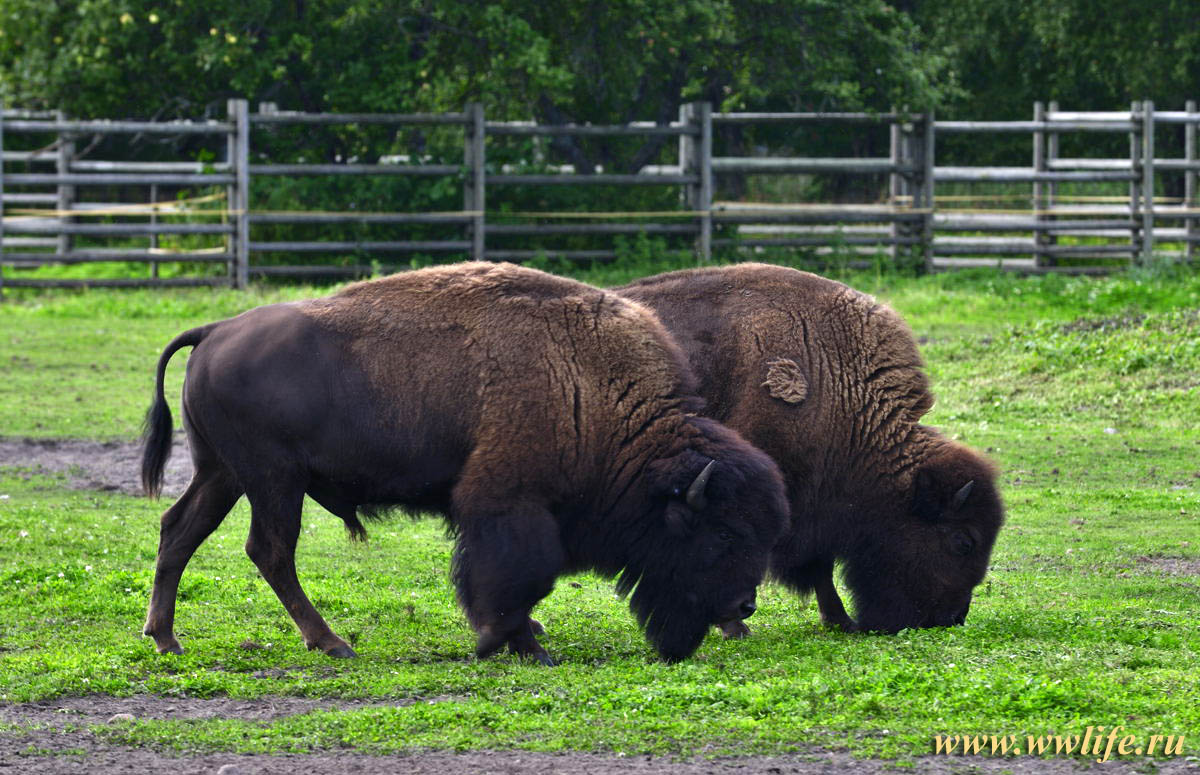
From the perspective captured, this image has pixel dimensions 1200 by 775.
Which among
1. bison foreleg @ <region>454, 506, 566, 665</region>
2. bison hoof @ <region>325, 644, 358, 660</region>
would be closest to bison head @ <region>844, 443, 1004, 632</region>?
bison foreleg @ <region>454, 506, 566, 665</region>

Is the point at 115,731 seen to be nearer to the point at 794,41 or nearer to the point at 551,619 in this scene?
the point at 551,619

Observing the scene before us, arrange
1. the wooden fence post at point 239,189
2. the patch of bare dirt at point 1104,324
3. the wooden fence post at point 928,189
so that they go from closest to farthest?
the patch of bare dirt at point 1104,324 < the wooden fence post at point 239,189 < the wooden fence post at point 928,189

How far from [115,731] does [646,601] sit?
7.60 feet

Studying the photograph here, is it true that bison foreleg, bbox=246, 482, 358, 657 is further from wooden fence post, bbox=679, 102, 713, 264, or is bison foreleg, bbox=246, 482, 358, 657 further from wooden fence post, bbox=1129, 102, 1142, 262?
wooden fence post, bbox=1129, 102, 1142, 262

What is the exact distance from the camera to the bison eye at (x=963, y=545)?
24.1 feet

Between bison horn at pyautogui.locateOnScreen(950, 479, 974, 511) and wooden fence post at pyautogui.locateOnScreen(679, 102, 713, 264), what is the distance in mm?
14186

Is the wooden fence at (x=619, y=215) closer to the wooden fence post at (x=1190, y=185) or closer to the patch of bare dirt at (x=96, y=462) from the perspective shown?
the wooden fence post at (x=1190, y=185)

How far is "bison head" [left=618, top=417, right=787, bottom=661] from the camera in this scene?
6715 millimetres

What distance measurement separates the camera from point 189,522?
721 cm

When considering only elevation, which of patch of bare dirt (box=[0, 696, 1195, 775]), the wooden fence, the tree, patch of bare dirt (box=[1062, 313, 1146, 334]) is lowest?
patch of bare dirt (box=[0, 696, 1195, 775])

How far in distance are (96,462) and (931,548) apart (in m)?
7.09

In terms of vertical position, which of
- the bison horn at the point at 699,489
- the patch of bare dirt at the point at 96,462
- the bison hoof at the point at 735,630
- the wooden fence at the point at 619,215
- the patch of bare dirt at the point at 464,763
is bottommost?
the bison hoof at the point at 735,630

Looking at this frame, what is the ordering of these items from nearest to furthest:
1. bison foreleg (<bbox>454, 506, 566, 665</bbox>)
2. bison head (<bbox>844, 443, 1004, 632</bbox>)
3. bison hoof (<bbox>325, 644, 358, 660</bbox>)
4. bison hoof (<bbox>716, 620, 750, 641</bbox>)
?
bison foreleg (<bbox>454, 506, 566, 665</bbox>), bison hoof (<bbox>325, 644, 358, 660</bbox>), bison head (<bbox>844, 443, 1004, 632</bbox>), bison hoof (<bbox>716, 620, 750, 641</bbox>)

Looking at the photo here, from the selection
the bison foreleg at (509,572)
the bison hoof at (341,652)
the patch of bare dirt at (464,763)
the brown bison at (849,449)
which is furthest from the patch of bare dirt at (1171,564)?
the bison hoof at (341,652)
